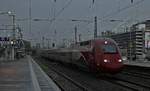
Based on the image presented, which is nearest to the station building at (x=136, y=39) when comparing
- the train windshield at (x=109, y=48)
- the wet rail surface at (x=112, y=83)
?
the wet rail surface at (x=112, y=83)

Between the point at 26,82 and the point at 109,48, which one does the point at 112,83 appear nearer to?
the point at 109,48

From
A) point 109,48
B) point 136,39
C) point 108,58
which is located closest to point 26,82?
point 108,58

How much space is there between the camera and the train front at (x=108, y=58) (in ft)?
87.3

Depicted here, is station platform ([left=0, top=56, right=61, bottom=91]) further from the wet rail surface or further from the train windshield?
the train windshield

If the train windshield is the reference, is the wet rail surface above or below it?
below

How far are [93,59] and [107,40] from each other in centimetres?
191

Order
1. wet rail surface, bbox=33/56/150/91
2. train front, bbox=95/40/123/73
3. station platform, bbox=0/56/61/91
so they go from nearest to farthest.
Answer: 1. station platform, bbox=0/56/61/91
2. wet rail surface, bbox=33/56/150/91
3. train front, bbox=95/40/123/73

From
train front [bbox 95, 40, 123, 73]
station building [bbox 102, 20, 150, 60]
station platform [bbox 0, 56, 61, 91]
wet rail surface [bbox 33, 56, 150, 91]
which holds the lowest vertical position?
wet rail surface [bbox 33, 56, 150, 91]

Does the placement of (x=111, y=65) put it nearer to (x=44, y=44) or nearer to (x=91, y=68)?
(x=91, y=68)

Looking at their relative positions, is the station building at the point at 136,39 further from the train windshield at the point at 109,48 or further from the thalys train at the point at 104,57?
the train windshield at the point at 109,48

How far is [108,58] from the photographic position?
88.1 ft

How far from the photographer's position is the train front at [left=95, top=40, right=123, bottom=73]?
87.3 feet

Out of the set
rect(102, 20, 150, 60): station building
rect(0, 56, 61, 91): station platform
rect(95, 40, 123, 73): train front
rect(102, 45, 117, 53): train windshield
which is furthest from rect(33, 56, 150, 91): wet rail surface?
rect(102, 20, 150, 60): station building

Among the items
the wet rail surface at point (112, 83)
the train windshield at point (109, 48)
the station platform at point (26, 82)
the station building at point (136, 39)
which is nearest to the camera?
the station platform at point (26, 82)
